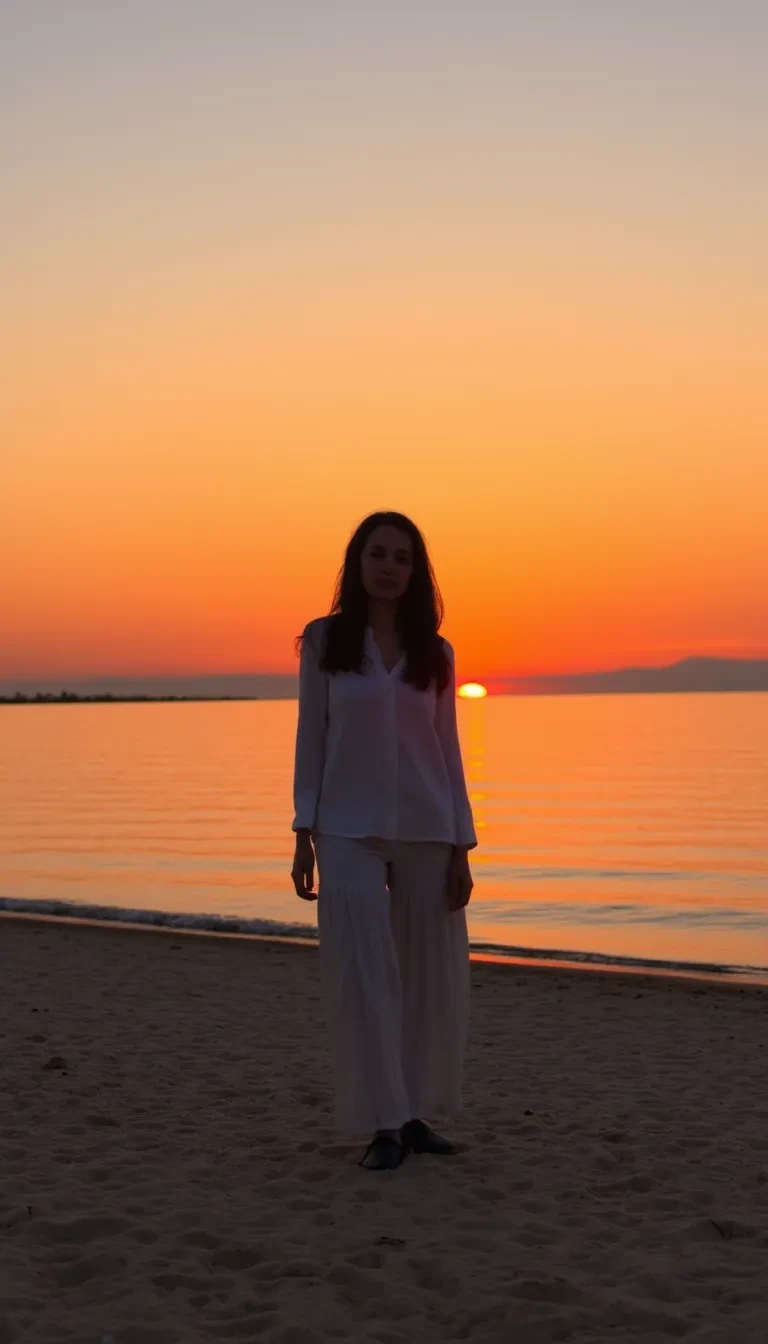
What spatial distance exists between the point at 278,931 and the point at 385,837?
30.4 feet

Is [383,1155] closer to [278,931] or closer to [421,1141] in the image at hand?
[421,1141]

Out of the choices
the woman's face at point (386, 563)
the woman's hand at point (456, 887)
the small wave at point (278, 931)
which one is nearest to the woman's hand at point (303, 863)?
the woman's hand at point (456, 887)

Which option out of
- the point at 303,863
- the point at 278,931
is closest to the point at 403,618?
the point at 303,863

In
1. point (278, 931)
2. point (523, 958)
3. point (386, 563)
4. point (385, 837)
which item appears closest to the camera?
point (385, 837)

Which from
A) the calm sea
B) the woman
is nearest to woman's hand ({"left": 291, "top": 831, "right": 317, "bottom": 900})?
the woman

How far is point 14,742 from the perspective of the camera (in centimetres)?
8900

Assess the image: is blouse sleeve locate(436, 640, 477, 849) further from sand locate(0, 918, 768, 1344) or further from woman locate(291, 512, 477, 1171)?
sand locate(0, 918, 768, 1344)

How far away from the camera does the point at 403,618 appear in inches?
216

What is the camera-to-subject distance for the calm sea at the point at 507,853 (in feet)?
51.9

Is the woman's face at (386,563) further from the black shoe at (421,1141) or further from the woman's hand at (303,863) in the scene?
the black shoe at (421,1141)

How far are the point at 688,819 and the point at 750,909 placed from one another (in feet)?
45.0

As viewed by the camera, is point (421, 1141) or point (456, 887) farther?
point (421, 1141)

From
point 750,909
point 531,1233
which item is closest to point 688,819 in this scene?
point 750,909

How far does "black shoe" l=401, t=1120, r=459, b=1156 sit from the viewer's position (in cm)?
554
